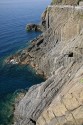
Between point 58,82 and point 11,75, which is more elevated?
point 58,82

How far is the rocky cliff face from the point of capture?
32812mm

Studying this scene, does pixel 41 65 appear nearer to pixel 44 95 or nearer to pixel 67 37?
pixel 67 37

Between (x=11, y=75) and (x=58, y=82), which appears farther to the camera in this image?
(x=11, y=75)

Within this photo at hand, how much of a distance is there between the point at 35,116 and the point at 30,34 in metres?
78.8

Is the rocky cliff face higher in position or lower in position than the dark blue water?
higher

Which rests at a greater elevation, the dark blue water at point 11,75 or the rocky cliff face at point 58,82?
the rocky cliff face at point 58,82

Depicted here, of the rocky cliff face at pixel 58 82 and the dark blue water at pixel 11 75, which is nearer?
the rocky cliff face at pixel 58 82

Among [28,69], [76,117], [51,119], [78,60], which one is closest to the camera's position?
[76,117]

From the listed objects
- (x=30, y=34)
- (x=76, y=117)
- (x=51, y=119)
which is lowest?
(x=30, y=34)

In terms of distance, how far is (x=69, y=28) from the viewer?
6625cm

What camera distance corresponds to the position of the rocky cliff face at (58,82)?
32812mm

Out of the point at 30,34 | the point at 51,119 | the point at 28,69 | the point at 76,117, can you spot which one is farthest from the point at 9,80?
the point at 30,34

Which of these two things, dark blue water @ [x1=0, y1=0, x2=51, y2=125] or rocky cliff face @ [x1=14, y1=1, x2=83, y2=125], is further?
dark blue water @ [x1=0, y1=0, x2=51, y2=125]

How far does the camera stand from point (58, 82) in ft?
137
